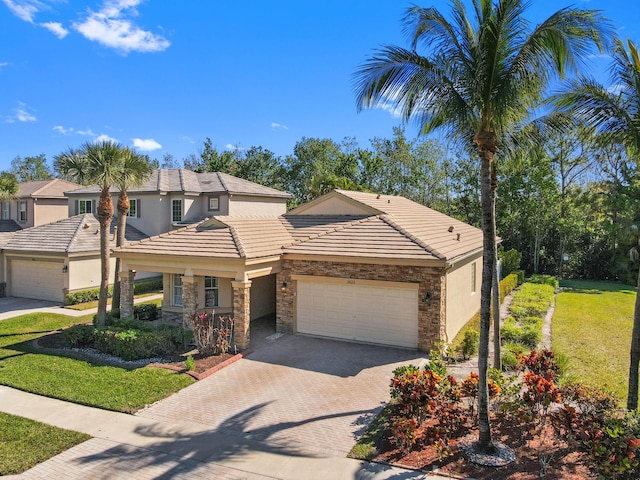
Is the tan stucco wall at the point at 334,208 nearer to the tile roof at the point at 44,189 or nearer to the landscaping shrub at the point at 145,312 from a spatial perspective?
the landscaping shrub at the point at 145,312

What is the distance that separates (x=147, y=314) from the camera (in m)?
18.0

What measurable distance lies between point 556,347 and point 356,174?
32052 mm

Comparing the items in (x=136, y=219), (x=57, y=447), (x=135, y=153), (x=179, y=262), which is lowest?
(x=57, y=447)

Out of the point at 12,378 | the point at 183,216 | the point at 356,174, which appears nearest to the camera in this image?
the point at 12,378

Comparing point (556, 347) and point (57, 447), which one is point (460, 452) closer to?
point (57, 447)

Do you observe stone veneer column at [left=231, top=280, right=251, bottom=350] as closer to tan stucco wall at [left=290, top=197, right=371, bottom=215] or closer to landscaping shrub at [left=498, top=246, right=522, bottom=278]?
tan stucco wall at [left=290, top=197, right=371, bottom=215]

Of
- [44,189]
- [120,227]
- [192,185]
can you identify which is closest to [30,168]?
[44,189]

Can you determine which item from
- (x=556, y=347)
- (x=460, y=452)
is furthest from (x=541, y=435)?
(x=556, y=347)

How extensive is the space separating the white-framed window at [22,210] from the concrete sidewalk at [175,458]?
25449 mm

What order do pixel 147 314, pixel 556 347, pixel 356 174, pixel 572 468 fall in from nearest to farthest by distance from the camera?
pixel 572 468 < pixel 556 347 < pixel 147 314 < pixel 356 174

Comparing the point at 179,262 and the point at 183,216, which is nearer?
the point at 179,262

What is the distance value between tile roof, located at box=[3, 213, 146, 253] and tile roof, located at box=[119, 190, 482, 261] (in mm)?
8987

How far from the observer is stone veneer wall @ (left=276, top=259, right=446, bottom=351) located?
44.7ft

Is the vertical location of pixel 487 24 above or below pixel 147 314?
above
